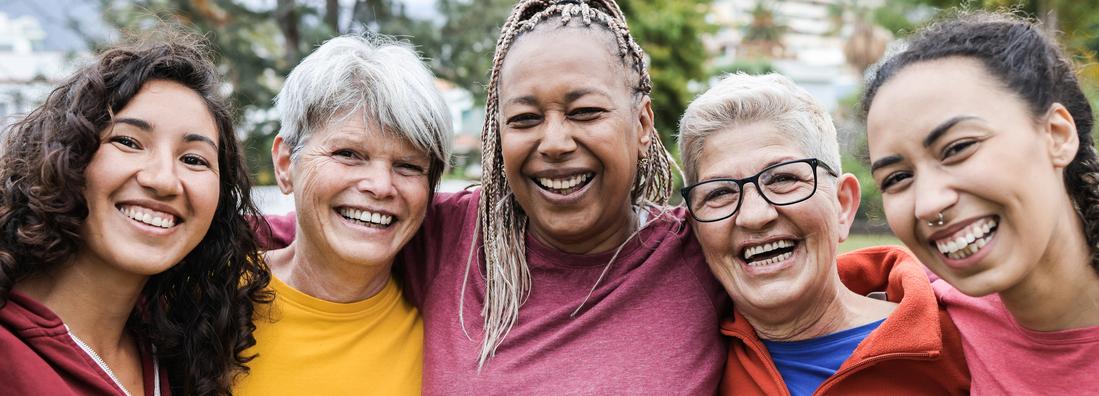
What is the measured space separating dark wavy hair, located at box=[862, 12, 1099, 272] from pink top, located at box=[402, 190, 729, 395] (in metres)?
0.96

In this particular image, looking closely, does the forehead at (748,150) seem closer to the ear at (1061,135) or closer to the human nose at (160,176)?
the ear at (1061,135)

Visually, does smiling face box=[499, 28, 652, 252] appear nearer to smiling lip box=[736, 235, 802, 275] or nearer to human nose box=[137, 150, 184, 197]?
smiling lip box=[736, 235, 802, 275]

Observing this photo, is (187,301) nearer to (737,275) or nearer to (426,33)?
(737,275)

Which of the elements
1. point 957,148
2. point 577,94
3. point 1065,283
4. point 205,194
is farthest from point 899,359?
point 205,194

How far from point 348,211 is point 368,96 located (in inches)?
16.2

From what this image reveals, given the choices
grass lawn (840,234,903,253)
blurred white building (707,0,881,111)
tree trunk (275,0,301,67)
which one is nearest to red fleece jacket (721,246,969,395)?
tree trunk (275,0,301,67)

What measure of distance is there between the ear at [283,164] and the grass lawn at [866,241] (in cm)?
1237

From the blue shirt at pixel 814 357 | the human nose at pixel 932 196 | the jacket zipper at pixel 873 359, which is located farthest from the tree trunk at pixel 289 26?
the human nose at pixel 932 196

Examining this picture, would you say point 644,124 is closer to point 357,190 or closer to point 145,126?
point 357,190

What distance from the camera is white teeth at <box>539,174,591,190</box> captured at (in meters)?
2.76

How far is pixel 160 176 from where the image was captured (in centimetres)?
236

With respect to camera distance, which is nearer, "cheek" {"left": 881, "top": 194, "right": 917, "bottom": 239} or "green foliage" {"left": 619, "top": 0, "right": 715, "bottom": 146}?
"cheek" {"left": 881, "top": 194, "right": 917, "bottom": 239}

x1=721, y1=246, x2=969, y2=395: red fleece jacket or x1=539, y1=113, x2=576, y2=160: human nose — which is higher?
x1=539, y1=113, x2=576, y2=160: human nose

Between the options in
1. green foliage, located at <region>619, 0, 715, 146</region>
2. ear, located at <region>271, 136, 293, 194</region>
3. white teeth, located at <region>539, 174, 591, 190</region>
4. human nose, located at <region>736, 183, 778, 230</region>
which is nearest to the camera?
human nose, located at <region>736, 183, 778, 230</region>
